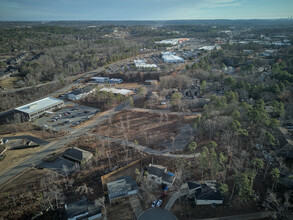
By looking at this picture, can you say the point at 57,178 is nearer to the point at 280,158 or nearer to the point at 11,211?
the point at 11,211

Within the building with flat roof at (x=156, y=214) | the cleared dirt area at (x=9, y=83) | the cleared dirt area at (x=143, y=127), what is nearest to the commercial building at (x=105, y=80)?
the cleared dirt area at (x=9, y=83)

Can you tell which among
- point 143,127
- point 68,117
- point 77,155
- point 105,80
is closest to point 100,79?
point 105,80

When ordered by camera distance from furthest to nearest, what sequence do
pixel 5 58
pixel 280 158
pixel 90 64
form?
pixel 5 58 < pixel 90 64 < pixel 280 158

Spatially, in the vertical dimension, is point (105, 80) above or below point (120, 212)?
above

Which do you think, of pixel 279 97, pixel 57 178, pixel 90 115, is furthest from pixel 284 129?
pixel 90 115

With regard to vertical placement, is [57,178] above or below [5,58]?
below

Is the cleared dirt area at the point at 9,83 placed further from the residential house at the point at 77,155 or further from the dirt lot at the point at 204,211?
the dirt lot at the point at 204,211

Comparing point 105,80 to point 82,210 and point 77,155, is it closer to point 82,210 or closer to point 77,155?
point 77,155
